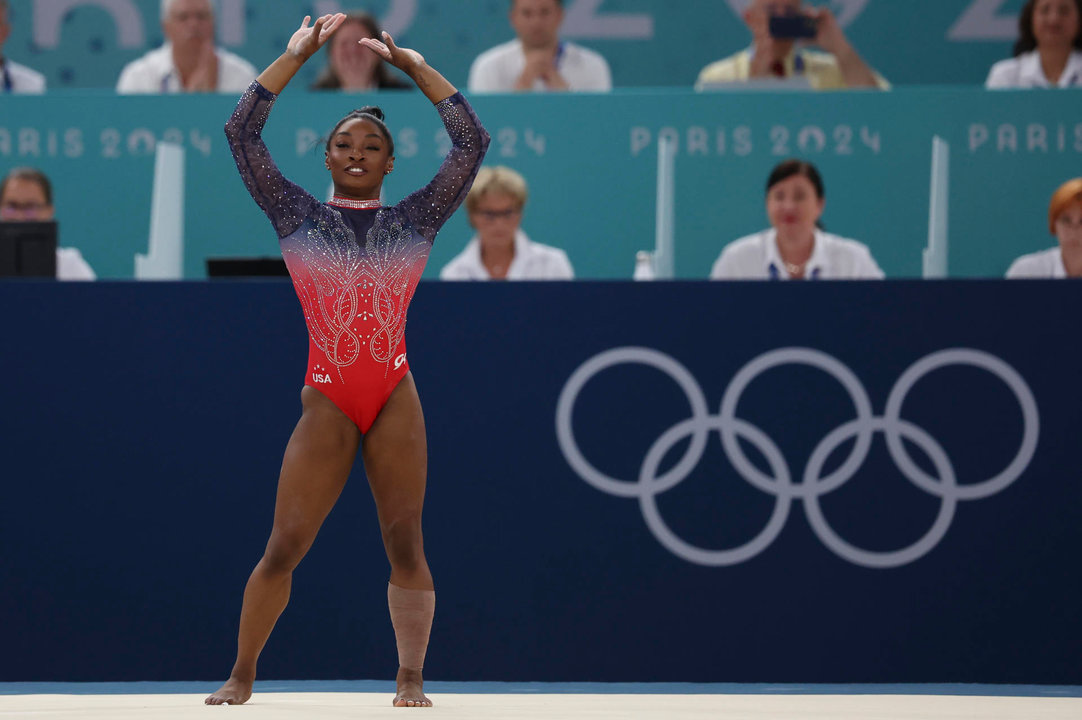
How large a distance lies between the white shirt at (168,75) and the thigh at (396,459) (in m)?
4.14

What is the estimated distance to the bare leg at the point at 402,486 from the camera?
3.81 meters

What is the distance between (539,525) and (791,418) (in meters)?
1.03

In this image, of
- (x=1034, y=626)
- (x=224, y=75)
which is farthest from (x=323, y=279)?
(x=224, y=75)

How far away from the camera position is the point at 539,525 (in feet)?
17.9

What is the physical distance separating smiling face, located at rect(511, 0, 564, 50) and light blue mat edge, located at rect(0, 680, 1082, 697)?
3625 millimetres

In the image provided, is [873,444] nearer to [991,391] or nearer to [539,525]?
[991,391]

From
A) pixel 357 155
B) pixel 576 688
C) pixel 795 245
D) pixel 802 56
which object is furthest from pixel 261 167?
pixel 802 56

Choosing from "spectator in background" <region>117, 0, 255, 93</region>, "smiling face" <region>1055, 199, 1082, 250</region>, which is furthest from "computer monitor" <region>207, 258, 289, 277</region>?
"smiling face" <region>1055, 199, 1082, 250</region>

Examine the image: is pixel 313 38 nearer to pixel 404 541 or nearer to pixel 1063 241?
pixel 404 541

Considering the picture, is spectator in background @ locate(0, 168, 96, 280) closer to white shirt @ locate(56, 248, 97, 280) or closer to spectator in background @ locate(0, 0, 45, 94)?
white shirt @ locate(56, 248, 97, 280)

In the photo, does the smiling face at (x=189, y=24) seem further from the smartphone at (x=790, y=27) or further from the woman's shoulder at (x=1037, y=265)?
the woman's shoulder at (x=1037, y=265)

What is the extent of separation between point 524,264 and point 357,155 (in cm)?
275

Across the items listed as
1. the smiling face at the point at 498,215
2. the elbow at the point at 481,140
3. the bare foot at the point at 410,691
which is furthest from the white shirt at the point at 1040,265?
the bare foot at the point at 410,691

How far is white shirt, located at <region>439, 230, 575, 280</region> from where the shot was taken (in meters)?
6.56
